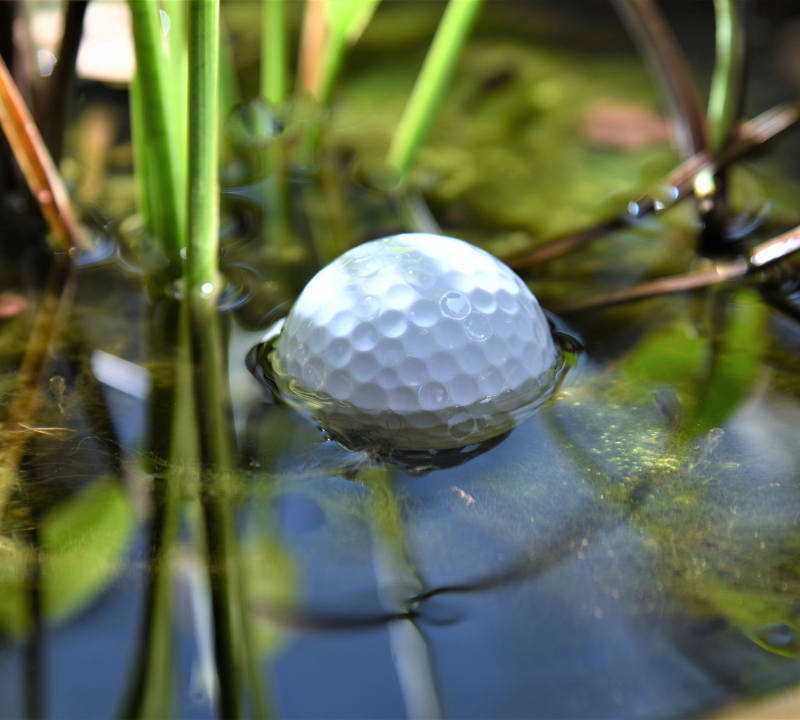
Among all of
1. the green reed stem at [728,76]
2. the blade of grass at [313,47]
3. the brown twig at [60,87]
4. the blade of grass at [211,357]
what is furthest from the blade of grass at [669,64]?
the brown twig at [60,87]

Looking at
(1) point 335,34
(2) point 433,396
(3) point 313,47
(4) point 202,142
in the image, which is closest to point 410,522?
(2) point 433,396

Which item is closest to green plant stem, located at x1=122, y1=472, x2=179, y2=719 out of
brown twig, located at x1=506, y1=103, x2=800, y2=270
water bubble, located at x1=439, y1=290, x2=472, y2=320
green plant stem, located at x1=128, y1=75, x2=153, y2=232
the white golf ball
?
the white golf ball

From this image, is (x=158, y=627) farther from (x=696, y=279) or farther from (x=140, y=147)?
(x=696, y=279)

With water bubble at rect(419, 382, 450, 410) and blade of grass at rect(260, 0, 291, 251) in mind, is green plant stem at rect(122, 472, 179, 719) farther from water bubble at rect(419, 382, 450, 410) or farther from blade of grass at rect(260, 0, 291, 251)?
blade of grass at rect(260, 0, 291, 251)

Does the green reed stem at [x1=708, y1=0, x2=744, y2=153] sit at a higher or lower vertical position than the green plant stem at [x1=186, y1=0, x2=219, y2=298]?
higher

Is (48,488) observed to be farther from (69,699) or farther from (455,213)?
(455,213)

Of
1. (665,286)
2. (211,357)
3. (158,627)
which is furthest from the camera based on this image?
(665,286)
